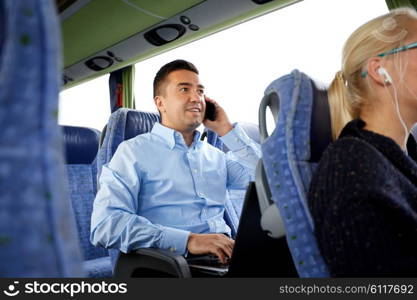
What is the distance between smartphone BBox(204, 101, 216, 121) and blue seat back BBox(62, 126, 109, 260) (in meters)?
0.99

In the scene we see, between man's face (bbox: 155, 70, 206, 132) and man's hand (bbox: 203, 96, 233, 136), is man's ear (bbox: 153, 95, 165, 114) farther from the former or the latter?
man's hand (bbox: 203, 96, 233, 136)

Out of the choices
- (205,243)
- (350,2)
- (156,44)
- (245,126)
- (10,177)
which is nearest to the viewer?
(10,177)

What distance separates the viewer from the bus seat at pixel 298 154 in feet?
2.86

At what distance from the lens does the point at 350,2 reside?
2.74m

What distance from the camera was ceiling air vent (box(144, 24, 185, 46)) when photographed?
409 centimetres

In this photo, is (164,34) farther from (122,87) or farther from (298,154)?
(298,154)

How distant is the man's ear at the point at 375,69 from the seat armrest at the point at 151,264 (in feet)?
2.53

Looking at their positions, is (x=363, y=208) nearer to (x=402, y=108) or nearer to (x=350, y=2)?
(x=402, y=108)

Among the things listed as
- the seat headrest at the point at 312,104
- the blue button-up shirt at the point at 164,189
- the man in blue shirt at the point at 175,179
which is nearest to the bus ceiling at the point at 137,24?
the man in blue shirt at the point at 175,179

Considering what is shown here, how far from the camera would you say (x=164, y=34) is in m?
4.29

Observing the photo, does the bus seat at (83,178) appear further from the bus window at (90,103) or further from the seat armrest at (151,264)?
the bus window at (90,103)

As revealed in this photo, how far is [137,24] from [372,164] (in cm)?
401

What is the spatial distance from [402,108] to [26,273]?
98 cm

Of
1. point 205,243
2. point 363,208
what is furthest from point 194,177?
point 363,208
